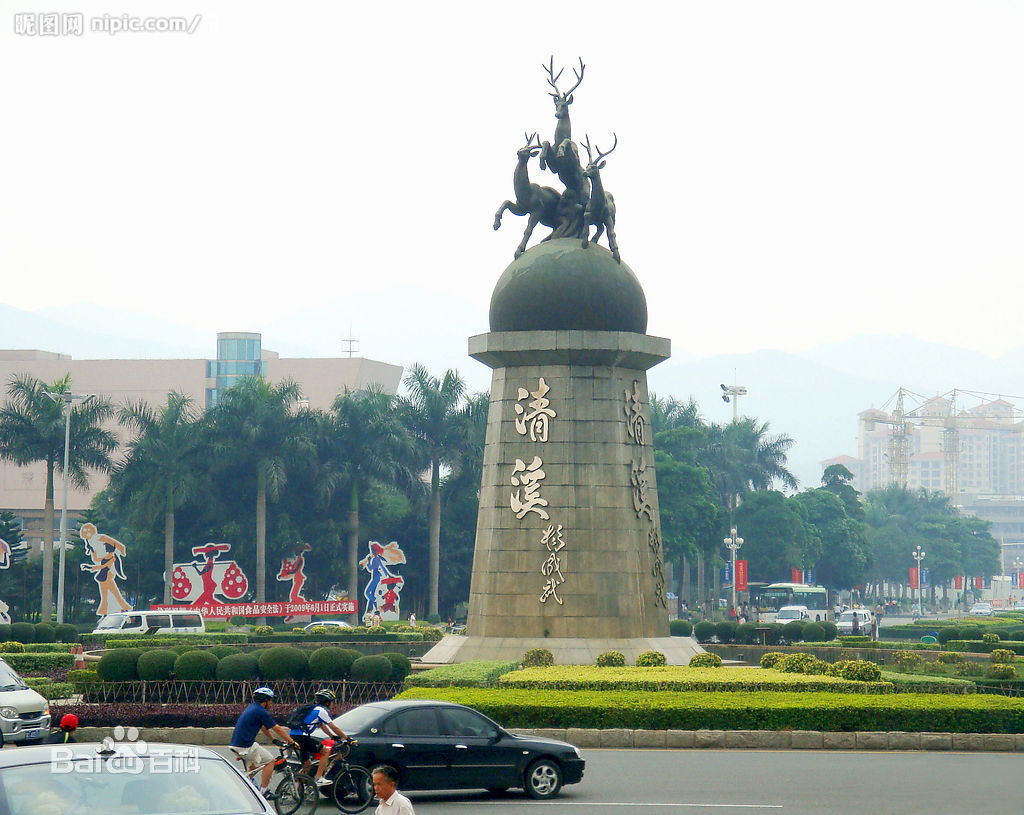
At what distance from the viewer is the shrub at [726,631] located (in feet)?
148

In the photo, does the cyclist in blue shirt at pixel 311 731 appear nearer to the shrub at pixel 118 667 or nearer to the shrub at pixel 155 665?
the shrub at pixel 155 665

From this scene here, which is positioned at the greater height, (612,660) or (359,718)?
(359,718)

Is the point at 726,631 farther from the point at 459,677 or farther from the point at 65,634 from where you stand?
the point at 459,677

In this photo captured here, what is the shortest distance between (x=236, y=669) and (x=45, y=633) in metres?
22.5

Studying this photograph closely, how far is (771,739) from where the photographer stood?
21484 mm

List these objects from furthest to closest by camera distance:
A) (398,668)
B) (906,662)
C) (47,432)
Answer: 1. (47,432)
2. (906,662)
3. (398,668)

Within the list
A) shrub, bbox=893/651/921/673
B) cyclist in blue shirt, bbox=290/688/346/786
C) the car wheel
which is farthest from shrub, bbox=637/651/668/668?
cyclist in blue shirt, bbox=290/688/346/786

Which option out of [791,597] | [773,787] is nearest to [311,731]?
[773,787]

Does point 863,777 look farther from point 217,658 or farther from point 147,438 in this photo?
point 147,438

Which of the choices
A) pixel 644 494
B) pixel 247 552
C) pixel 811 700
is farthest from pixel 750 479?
pixel 811 700

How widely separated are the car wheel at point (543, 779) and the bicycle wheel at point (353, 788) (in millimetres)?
1997

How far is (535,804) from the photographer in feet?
52.5

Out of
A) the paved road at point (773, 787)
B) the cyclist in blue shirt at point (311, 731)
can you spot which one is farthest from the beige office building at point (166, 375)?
the cyclist in blue shirt at point (311, 731)

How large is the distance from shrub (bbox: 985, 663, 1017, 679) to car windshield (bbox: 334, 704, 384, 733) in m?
17.0
